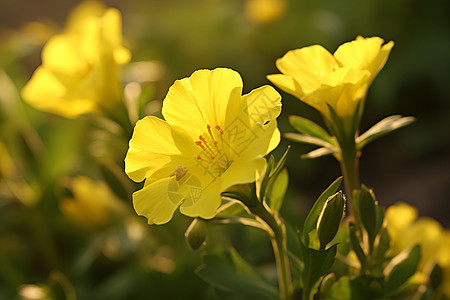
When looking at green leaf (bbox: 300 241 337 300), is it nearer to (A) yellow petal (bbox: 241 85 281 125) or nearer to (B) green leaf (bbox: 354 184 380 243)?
(B) green leaf (bbox: 354 184 380 243)

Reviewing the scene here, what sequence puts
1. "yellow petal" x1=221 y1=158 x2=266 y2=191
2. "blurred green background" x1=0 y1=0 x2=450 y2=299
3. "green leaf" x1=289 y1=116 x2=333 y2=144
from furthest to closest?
1. "blurred green background" x1=0 y1=0 x2=450 y2=299
2. "green leaf" x1=289 y1=116 x2=333 y2=144
3. "yellow petal" x1=221 y1=158 x2=266 y2=191

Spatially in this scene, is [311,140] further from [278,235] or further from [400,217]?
[400,217]

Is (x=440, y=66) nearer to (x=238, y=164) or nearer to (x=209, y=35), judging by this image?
(x=209, y=35)

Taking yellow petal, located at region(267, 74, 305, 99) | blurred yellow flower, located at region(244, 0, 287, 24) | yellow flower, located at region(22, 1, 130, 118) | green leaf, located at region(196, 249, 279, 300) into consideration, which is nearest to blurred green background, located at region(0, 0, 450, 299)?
blurred yellow flower, located at region(244, 0, 287, 24)

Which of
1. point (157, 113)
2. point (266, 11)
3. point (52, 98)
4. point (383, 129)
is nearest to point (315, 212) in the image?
point (383, 129)

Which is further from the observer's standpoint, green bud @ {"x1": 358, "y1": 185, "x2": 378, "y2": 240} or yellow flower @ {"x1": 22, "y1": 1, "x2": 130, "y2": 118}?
yellow flower @ {"x1": 22, "y1": 1, "x2": 130, "y2": 118}
